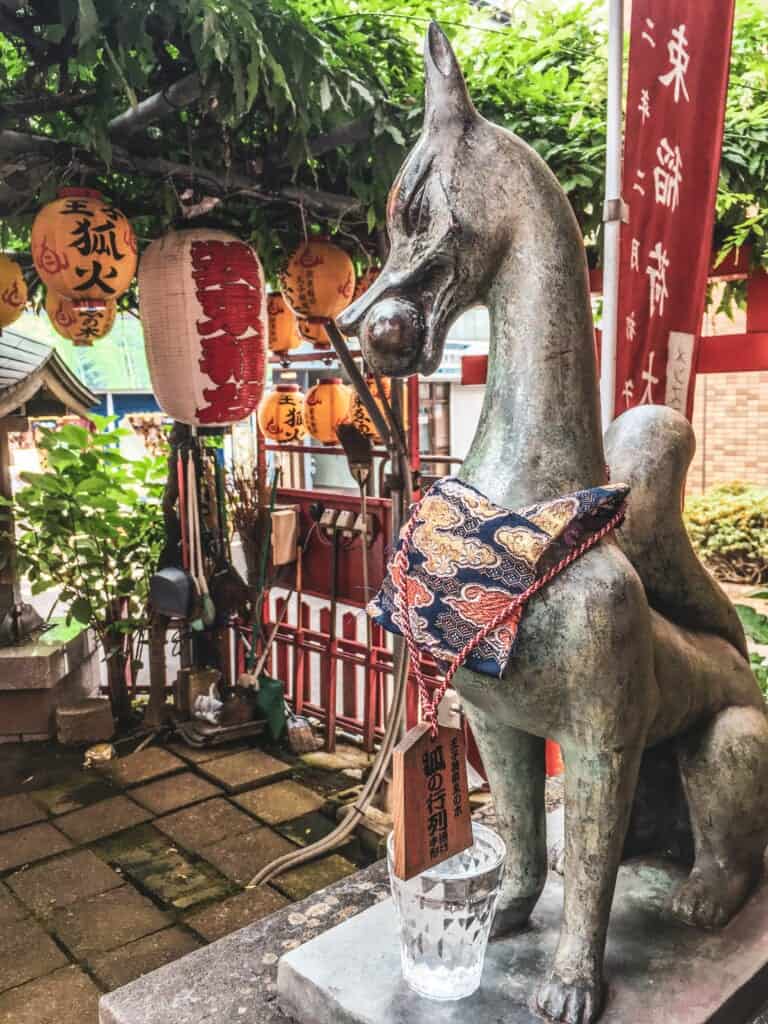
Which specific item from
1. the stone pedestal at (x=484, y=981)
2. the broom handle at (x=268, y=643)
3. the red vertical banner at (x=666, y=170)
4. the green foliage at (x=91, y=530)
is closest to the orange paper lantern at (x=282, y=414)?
the green foliage at (x=91, y=530)

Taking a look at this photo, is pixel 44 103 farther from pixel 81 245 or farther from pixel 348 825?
pixel 348 825

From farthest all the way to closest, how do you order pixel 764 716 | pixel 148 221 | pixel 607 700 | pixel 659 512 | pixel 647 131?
pixel 148 221 < pixel 647 131 < pixel 764 716 < pixel 659 512 < pixel 607 700

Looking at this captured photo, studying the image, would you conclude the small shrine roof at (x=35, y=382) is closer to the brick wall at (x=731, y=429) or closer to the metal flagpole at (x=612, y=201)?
the metal flagpole at (x=612, y=201)

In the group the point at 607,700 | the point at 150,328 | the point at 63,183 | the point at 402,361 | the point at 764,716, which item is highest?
the point at 63,183

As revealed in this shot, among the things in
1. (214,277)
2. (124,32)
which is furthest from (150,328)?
(124,32)

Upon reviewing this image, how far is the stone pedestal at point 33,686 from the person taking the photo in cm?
616

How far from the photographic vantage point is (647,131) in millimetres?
2438

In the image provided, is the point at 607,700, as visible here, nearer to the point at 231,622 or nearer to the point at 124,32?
the point at 124,32

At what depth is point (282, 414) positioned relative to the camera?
708 centimetres

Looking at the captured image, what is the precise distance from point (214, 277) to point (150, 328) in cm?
47

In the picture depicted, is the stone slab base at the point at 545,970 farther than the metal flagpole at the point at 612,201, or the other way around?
the metal flagpole at the point at 612,201

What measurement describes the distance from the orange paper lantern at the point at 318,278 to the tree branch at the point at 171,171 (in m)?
0.24

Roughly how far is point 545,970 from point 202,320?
370 centimetres

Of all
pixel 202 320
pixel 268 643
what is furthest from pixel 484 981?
pixel 268 643
